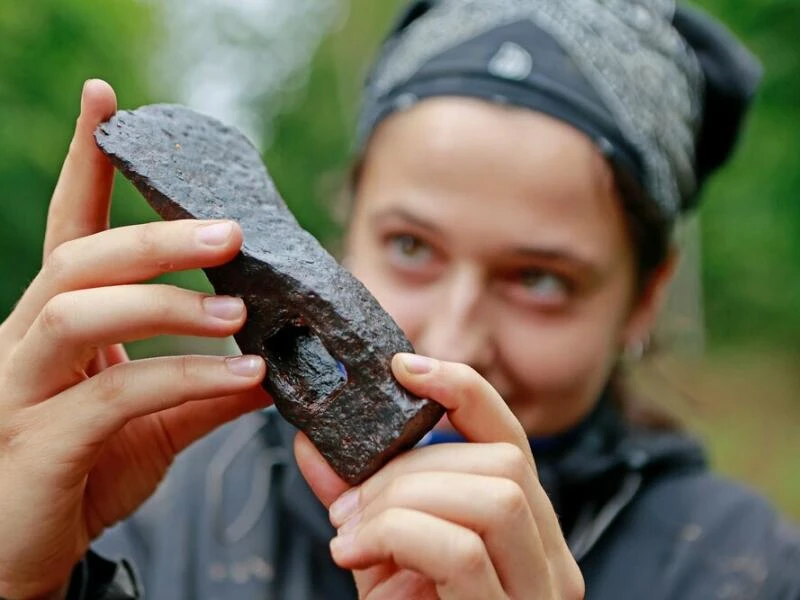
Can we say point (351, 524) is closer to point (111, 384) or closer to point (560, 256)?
point (111, 384)

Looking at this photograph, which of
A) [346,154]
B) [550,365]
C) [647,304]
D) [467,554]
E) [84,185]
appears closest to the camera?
[467,554]

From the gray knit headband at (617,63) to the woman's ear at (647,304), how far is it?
18cm

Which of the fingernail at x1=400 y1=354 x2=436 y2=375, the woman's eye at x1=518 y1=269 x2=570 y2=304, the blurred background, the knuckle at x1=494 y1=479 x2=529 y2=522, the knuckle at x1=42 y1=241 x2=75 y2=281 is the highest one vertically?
the knuckle at x1=42 y1=241 x2=75 y2=281

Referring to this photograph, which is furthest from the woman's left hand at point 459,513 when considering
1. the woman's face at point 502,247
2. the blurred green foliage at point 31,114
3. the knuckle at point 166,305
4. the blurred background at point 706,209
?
the blurred green foliage at point 31,114

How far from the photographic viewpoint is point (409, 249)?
1.79 meters

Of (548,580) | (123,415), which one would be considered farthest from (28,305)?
(548,580)

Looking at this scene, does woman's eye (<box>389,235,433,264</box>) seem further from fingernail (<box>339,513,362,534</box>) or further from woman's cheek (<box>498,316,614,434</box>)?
fingernail (<box>339,513,362,534</box>)

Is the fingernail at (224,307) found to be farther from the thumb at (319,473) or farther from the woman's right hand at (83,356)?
the thumb at (319,473)

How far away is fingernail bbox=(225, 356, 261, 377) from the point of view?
1.06m

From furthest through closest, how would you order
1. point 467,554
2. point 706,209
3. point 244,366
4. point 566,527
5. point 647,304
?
point 706,209, point 647,304, point 566,527, point 244,366, point 467,554

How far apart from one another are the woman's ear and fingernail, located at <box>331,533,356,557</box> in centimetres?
125

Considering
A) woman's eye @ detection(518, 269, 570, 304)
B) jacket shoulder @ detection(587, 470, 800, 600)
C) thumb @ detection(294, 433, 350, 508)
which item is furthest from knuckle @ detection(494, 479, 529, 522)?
jacket shoulder @ detection(587, 470, 800, 600)

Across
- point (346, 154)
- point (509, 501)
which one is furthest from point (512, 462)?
point (346, 154)

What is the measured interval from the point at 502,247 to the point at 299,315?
0.70 m
